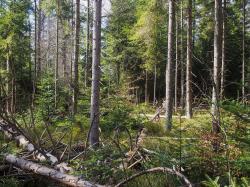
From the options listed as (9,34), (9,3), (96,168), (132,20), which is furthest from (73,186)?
(132,20)

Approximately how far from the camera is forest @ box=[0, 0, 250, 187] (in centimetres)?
453

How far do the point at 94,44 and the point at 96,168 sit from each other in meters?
5.49

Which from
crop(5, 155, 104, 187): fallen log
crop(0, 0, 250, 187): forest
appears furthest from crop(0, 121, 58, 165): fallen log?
crop(5, 155, 104, 187): fallen log

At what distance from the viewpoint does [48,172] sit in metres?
5.11

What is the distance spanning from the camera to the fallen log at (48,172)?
15.0ft

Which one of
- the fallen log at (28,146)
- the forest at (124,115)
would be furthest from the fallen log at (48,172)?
the fallen log at (28,146)

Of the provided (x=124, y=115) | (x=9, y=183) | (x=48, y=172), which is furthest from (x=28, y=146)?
(x=124, y=115)

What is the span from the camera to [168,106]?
14.3 metres

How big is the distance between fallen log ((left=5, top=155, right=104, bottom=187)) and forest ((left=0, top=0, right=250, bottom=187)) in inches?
0.6

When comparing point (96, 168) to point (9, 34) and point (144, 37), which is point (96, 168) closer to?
point (9, 34)

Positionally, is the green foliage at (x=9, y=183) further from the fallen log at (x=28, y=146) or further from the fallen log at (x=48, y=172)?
the fallen log at (x=28, y=146)

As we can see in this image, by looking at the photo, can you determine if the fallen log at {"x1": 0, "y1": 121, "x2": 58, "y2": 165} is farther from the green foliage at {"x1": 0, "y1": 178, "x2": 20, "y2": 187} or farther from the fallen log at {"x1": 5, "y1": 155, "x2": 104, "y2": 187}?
the green foliage at {"x1": 0, "y1": 178, "x2": 20, "y2": 187}

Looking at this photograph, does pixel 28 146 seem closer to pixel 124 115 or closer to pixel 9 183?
pixel 9 183

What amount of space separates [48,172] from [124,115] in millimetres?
6182
